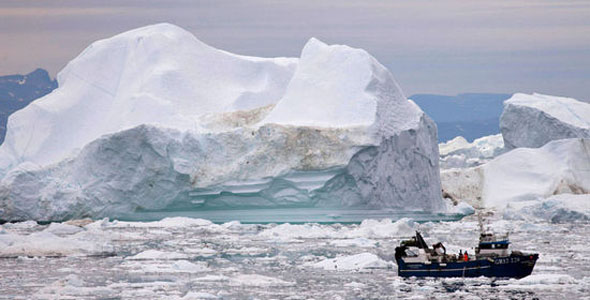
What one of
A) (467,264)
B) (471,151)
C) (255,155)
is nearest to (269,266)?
(467,264)

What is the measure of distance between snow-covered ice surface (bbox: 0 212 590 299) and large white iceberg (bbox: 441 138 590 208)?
9897 millimetres

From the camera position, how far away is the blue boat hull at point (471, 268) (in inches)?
663

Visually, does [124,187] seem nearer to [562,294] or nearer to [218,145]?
[218,145]

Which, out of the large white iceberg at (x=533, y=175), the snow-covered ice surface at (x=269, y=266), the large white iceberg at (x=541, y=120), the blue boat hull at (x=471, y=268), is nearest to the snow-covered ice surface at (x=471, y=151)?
the large white iceberg at (x=541, y=120)

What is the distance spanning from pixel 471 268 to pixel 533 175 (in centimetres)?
2198

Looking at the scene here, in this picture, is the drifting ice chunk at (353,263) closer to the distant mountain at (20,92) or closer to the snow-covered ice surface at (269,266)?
the snow-covered ice surface at (269,266)

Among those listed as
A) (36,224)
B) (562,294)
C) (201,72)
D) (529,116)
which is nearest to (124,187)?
(36,224)

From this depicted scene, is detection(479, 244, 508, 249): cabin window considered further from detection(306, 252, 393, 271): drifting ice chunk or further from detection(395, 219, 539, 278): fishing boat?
detection(306, 252, 393, 271): drifting ice chunk

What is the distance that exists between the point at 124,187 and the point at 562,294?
62.5 ft

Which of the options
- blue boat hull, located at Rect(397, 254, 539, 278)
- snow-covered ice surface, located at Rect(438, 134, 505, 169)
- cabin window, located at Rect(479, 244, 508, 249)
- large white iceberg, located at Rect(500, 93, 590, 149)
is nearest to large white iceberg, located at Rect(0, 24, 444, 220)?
large white iceberg, located at Rect(500, 93, 590, 149)

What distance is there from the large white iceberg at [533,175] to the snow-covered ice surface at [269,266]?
9.90 metres

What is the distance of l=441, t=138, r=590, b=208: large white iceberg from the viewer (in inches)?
1455

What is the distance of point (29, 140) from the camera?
36500mm

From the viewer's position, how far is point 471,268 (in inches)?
669
